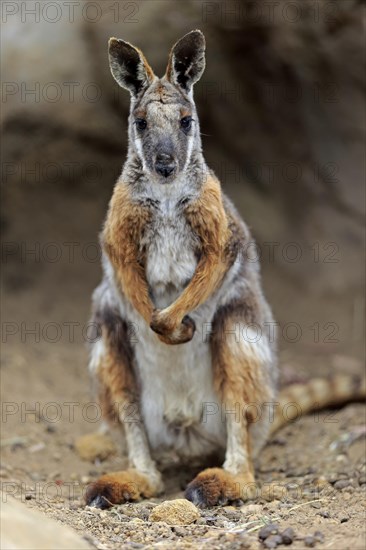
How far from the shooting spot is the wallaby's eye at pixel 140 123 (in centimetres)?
610

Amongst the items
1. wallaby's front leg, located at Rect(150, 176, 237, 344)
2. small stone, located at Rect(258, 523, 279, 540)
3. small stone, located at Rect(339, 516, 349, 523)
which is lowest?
small stone, located at Rect(339, 516, 349, 523)

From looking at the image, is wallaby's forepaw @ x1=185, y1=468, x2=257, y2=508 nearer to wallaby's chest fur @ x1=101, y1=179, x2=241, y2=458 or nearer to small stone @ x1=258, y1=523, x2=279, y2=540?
wallaby's chest fur @ x1=101, y1=179, x2=241, y2=458

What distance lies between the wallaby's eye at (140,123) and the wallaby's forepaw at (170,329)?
1.20 m

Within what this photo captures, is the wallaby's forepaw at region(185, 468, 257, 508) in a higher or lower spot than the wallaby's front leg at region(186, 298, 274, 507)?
lower

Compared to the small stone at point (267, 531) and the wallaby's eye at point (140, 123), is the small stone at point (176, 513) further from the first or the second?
the wallaby's eye at point (140, 123)

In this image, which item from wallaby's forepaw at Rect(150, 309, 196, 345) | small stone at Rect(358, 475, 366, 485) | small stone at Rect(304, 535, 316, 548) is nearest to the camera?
small stone at Rect(304, 535, 316, 548)

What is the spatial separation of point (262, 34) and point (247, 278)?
2.87 meters

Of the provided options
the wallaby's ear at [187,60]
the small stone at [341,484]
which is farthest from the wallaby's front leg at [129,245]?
the small stone at [341,484]

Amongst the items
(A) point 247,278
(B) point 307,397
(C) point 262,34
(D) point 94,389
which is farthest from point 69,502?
(C) point 262,34

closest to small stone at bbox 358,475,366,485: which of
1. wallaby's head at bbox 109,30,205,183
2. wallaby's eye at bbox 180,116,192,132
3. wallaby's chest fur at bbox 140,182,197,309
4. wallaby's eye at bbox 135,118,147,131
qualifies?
wallaby's chest fur at bbox 140,182,197,309

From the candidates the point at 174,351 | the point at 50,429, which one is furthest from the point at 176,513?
the point at 50,429

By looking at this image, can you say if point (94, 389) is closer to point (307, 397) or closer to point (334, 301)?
point (307, 397)

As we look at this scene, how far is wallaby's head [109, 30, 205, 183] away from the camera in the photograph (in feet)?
19.4

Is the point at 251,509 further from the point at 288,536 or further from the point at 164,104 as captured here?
the point at 164,104
